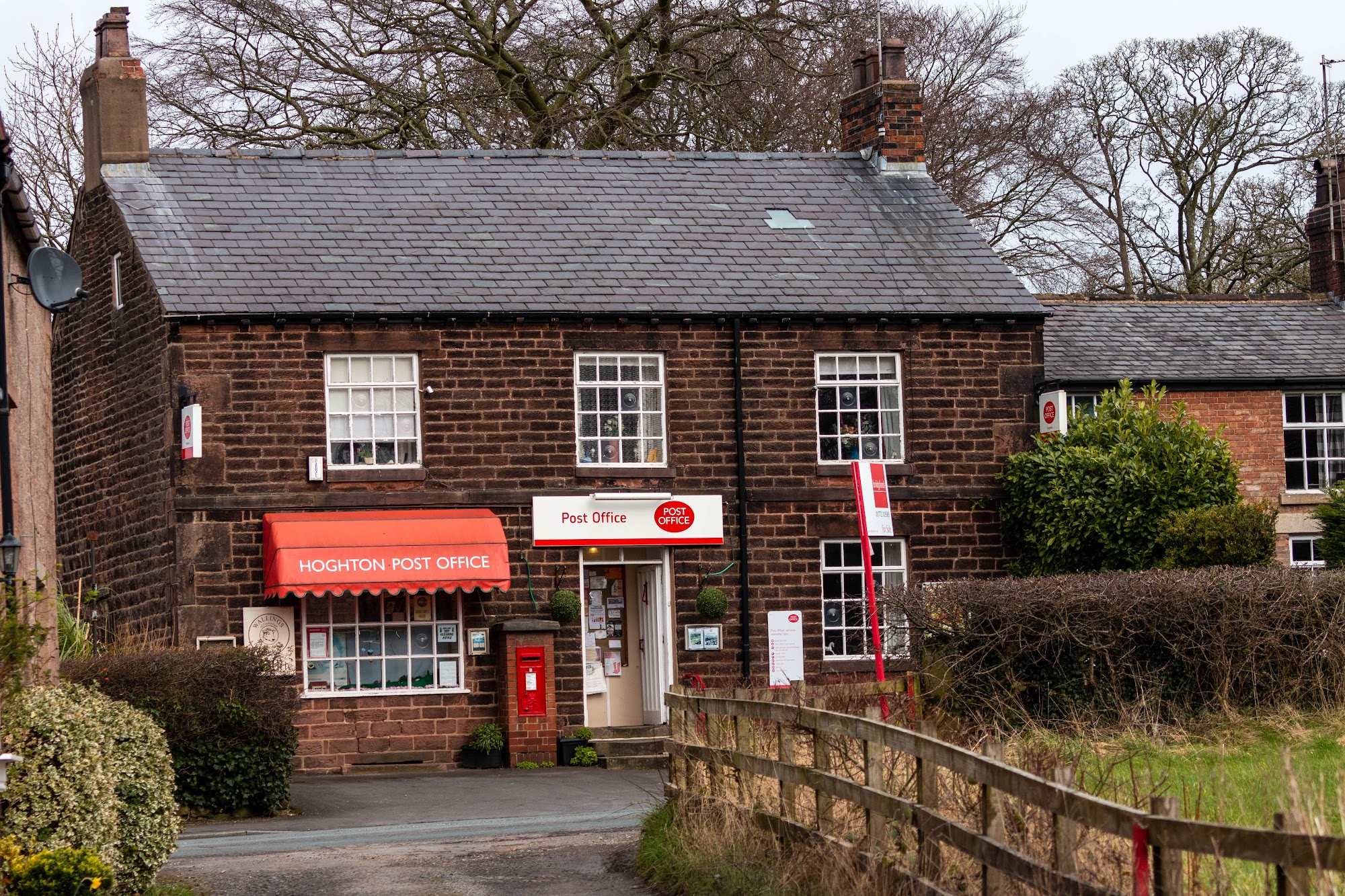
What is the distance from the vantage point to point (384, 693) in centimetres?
2081

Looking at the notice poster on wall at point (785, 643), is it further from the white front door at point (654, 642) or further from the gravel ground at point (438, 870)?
the gravel ground at point (438, 870)

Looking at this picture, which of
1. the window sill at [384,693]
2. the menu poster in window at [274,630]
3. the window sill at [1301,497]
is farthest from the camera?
the window sill at [1301,497]

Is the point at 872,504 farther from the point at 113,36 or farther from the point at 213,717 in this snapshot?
the point at 113,36

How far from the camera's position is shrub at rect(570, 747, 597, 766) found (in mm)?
20922

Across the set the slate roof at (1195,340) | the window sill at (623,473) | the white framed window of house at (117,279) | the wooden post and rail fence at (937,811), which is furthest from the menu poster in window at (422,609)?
the slate roof at (1195,340)

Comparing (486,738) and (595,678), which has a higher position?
(595,678)

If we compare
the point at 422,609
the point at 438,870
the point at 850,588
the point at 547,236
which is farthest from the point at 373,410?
the point at 438,870

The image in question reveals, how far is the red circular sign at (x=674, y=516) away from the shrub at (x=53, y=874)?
40.0 ft

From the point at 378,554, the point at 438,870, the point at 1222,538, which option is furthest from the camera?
the point at 378,554

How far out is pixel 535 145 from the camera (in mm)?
31297

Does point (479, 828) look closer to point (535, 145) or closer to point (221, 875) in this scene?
point (221, 875)

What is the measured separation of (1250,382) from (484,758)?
11.9 metres

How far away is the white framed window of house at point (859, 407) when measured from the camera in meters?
22.6

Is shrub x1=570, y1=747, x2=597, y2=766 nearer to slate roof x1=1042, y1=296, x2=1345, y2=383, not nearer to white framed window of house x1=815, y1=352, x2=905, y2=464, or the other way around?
white framed window of house x1=815, y1=352, x2=905, y2=464
